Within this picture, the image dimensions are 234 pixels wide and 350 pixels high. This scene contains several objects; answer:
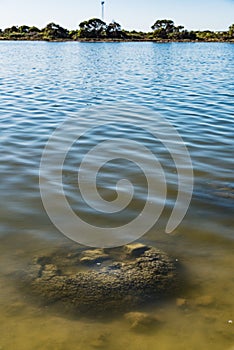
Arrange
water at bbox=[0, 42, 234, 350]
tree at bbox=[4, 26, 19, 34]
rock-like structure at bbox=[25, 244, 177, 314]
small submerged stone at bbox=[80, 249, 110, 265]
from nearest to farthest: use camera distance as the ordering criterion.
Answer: water at bbox=[0, 42, 234, 350] < rock-like structure at bbox=[25, 244, 177, 314] < small submerged stone at bbox=[80, 249, 110, 265] < tree at bbox=[4, 26, 19, 34]

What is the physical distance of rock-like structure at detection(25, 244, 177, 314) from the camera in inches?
157

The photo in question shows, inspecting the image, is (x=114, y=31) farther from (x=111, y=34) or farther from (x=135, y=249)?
(x=135, y=249)

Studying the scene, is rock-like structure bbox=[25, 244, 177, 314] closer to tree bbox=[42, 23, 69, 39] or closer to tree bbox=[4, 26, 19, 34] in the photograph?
tree bbox=[42, 23, 69, 39]

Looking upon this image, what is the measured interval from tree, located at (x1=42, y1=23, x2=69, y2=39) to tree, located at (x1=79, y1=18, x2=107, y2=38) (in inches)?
234

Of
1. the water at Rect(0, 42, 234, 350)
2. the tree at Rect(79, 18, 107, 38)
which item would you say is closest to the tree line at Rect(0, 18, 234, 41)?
the tree at Rect(79, 18, 107, 38)

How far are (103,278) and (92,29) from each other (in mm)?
A: 120604

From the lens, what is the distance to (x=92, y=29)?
117 m

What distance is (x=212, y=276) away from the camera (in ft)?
14.5

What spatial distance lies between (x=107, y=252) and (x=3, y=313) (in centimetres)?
151

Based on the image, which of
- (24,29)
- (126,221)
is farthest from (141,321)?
(24,29)

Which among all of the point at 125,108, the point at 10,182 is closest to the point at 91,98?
the point at 125,108

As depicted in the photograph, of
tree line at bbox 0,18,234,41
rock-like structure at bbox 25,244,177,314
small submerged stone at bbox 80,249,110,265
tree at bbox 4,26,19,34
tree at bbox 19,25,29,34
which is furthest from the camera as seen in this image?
tree at bbox 4,26,19,34

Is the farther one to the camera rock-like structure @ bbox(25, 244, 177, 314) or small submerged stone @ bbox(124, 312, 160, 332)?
rock-like structure @ bbox(25, 244, 177, 314)

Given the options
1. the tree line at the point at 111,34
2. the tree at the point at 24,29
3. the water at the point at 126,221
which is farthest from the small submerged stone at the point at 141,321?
the tree at the point at 24,29
